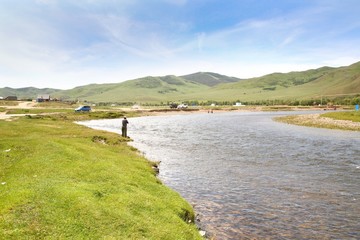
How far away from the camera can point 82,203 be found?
612 inches

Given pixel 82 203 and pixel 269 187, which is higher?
pixel 82 203

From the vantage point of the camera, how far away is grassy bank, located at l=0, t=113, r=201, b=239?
44.4ft

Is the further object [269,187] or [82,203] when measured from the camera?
[269,187]

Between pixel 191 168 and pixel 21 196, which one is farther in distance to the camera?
pixel 191 168

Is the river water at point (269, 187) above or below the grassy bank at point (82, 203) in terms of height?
below

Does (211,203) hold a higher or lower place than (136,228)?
lower

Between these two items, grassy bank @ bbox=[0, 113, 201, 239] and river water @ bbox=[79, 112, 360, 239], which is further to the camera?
river water @ bbox=[79, 112, 360, 239]

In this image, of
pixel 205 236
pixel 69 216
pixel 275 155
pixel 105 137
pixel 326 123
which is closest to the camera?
pixel 69 216

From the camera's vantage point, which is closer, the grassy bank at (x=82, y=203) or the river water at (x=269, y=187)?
the grassy bank at (x=82, y=203)

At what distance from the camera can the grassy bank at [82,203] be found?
13.5m

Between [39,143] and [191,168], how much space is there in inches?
622

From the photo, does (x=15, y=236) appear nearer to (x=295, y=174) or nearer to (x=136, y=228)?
(x=136, y=228)

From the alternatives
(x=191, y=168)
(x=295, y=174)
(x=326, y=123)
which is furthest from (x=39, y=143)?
(x=326, y=123)

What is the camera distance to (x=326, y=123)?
85562 millimetres
